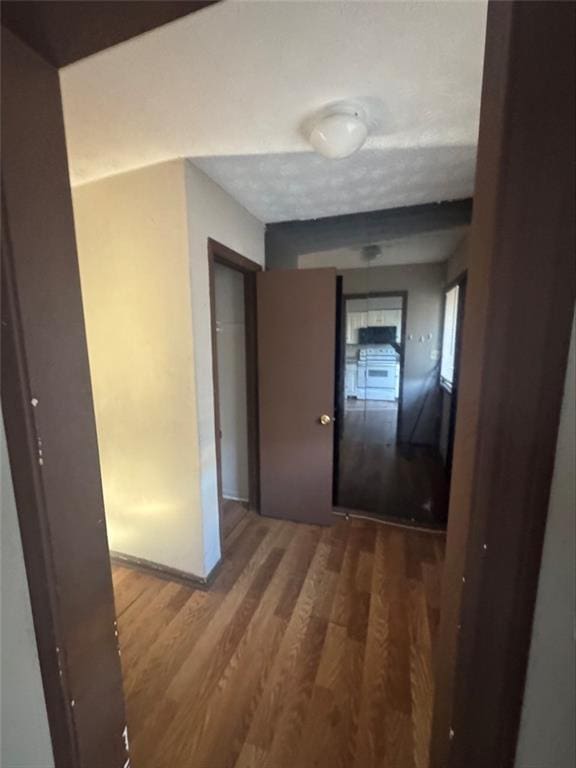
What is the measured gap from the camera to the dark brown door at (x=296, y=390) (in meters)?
2.25

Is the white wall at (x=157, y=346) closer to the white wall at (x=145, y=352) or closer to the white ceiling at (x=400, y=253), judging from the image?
the white wall at (x=145, y=352)

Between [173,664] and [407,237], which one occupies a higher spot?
[407,237]

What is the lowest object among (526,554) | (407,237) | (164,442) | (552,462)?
(164,442)

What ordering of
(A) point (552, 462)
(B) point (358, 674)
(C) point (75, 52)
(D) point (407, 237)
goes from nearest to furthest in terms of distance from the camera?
(A) point (552, 462) < (C) point (75, 52) < (B) point (358, 674) < (D) point (407, 237)

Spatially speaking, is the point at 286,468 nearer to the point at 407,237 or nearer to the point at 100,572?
the point at 100,572

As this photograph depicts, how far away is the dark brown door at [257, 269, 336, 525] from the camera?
2252mm

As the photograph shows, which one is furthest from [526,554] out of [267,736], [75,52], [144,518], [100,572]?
[144,518]

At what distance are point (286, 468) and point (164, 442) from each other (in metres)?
1.05

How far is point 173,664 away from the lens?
4.69ft

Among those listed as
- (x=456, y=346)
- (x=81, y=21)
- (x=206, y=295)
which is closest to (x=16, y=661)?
(x=81, y=21)

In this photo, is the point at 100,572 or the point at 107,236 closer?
the point at 100,572

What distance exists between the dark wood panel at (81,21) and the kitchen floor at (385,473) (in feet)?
8.04

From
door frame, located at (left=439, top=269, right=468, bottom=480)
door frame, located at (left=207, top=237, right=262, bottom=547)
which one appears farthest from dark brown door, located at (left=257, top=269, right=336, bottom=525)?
door frame, located at (left=439, top=269, right=468, bottom=480)

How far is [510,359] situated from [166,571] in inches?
89.2
